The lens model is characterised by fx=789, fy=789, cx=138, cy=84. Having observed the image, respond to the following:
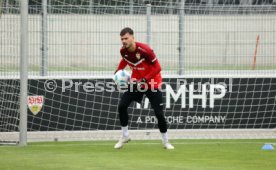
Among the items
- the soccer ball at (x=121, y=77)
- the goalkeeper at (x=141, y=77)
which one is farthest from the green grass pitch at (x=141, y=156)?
the soccer ball at (x=121, y=77)

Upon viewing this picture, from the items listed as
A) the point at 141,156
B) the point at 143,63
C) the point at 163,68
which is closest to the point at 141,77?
the point at 143,63

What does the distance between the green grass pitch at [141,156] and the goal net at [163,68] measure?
43.9 inches

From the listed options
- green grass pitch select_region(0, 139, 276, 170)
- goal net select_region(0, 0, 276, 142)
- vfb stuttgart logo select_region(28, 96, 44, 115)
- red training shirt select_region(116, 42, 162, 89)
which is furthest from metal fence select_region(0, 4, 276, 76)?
red training shirt select_region(116, 42, 162, 89)

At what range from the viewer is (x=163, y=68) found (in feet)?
55.6

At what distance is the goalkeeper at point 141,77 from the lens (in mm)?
13367

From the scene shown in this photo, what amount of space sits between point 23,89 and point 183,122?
3.87m

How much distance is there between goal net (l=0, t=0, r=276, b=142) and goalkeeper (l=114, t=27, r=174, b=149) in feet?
8.24

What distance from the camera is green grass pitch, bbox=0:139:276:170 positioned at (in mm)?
10922

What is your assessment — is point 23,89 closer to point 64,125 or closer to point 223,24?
point 64,125

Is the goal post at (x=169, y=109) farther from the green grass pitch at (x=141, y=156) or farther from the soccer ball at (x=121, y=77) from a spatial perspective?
the soccer ball at (x=121, y=77)

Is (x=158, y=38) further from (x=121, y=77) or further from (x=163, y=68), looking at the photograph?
(x=121, y=77)

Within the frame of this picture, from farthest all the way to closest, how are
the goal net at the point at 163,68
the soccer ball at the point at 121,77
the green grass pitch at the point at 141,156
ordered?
the goal net at the point at 163,68, the soccer ball at the point at 121,77, the green grass pitch at the point at 141,156

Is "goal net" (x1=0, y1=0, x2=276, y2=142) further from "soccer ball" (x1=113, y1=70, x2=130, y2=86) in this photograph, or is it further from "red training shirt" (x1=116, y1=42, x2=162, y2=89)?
"red training shirt" (x1=116, y1=42, x2=162, y2=89)

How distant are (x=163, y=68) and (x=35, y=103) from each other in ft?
9.57
